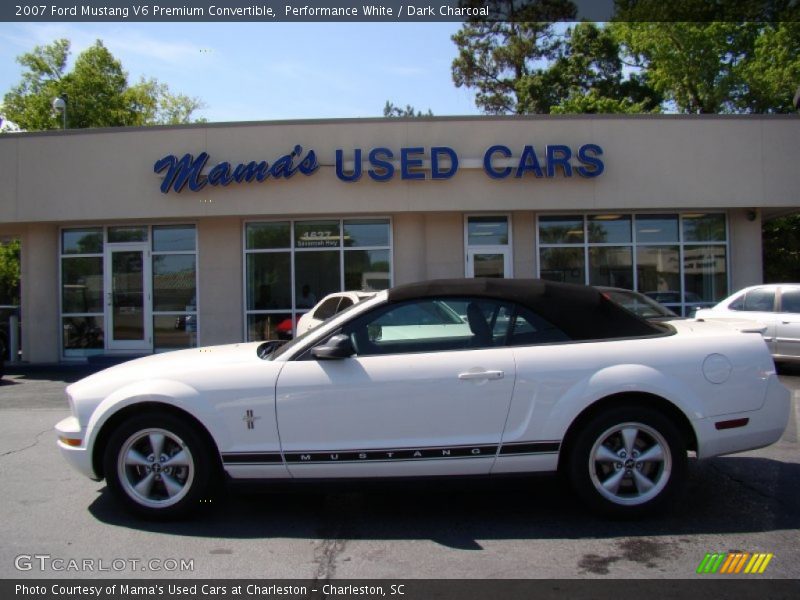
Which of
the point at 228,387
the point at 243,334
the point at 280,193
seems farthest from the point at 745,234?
the point at 228,387

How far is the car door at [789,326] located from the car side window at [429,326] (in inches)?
324

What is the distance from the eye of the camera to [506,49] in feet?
119

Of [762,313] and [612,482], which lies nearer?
[612,482]

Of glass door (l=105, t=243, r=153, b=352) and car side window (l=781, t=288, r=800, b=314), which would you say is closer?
car side window (l=781, t=288, r=800, b=314)

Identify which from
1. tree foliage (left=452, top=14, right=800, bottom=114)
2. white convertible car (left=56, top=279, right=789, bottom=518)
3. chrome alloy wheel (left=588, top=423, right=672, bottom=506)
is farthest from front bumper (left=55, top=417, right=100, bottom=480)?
tree foliage (left=452, top=14, right=800, bottom=114)

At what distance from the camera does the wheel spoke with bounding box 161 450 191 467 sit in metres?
4.38

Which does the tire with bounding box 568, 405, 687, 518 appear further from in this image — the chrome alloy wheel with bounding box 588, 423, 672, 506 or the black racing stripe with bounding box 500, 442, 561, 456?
the black racing stripe with bounding box 500, 442, 561, 456

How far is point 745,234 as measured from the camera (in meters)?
14.7

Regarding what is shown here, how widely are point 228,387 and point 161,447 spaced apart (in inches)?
24.7

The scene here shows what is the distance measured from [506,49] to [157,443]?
35.9 meters

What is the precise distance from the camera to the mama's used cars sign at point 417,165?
1374cm

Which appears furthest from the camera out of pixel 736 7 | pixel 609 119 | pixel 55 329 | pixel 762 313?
pixel 736 7

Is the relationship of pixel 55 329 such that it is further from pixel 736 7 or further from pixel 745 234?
pixel 736 7

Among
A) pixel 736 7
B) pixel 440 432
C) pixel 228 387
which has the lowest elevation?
pixel 440 432
